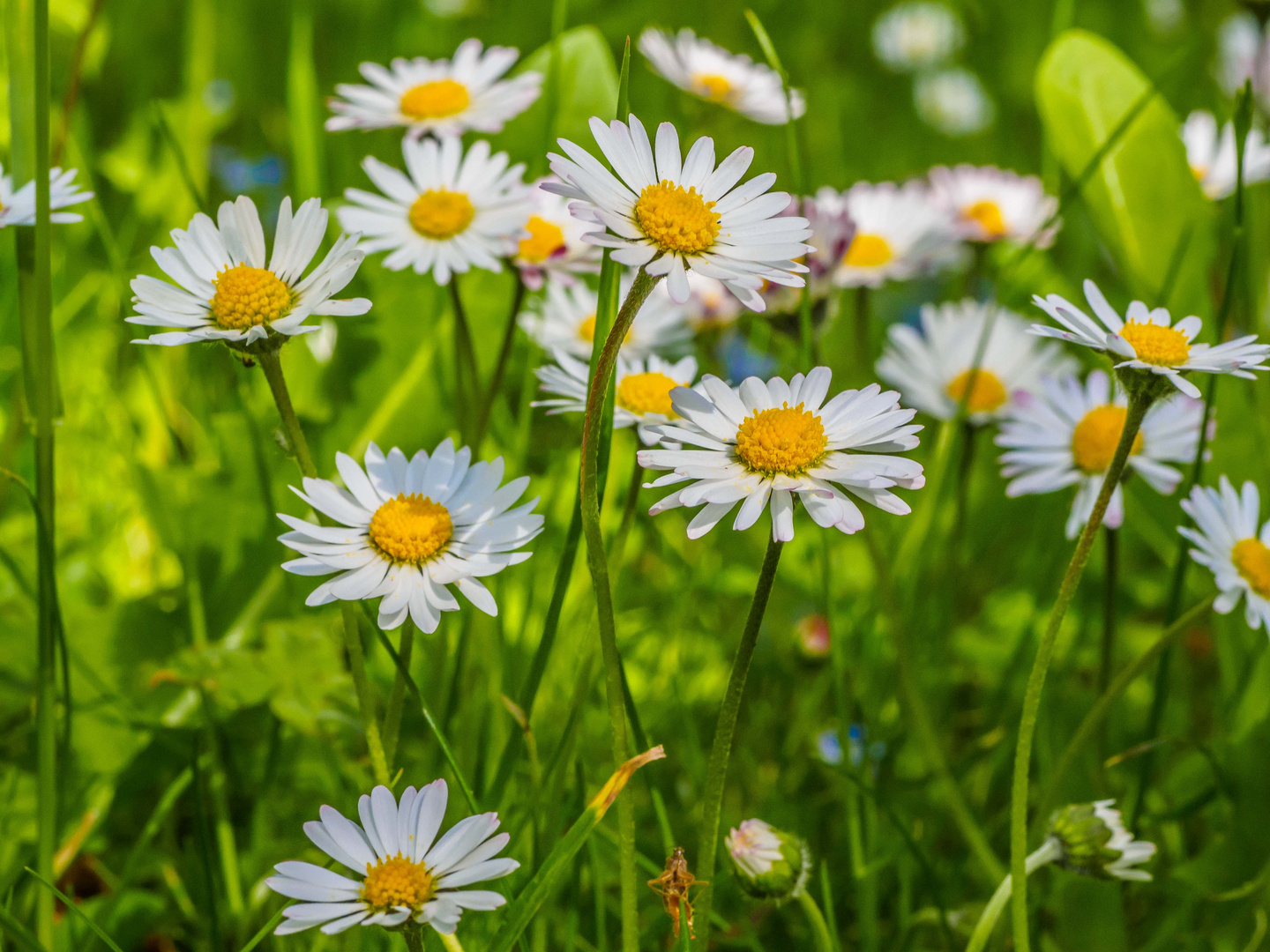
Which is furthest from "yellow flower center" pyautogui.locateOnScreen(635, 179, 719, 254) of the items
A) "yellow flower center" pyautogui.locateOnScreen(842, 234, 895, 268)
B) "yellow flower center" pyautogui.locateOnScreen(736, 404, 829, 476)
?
"yellow flower center" pyautogui.locateOnScreen(842, 234, 895, 268)

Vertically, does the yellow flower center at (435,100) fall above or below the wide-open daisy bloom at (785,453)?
above

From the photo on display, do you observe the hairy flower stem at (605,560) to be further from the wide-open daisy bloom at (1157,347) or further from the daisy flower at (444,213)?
the daisy flower at (444,213)

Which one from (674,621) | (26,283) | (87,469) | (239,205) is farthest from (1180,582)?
(87,469)

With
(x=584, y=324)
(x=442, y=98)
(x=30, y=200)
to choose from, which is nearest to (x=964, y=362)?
(x=584, y=324)

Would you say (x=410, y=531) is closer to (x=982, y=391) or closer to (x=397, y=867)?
(x=397, y=867)

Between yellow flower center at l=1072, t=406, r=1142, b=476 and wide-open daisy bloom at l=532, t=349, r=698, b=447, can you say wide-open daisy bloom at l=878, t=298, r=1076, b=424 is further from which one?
wide-open daisy bloom at l=532, t=349, r=698, b=447

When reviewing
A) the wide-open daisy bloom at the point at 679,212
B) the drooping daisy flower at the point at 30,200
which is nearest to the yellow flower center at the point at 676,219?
the wide-open daisy bloom at the point at 679,212

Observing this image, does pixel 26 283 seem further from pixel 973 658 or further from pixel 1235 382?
pixel 1235 382
